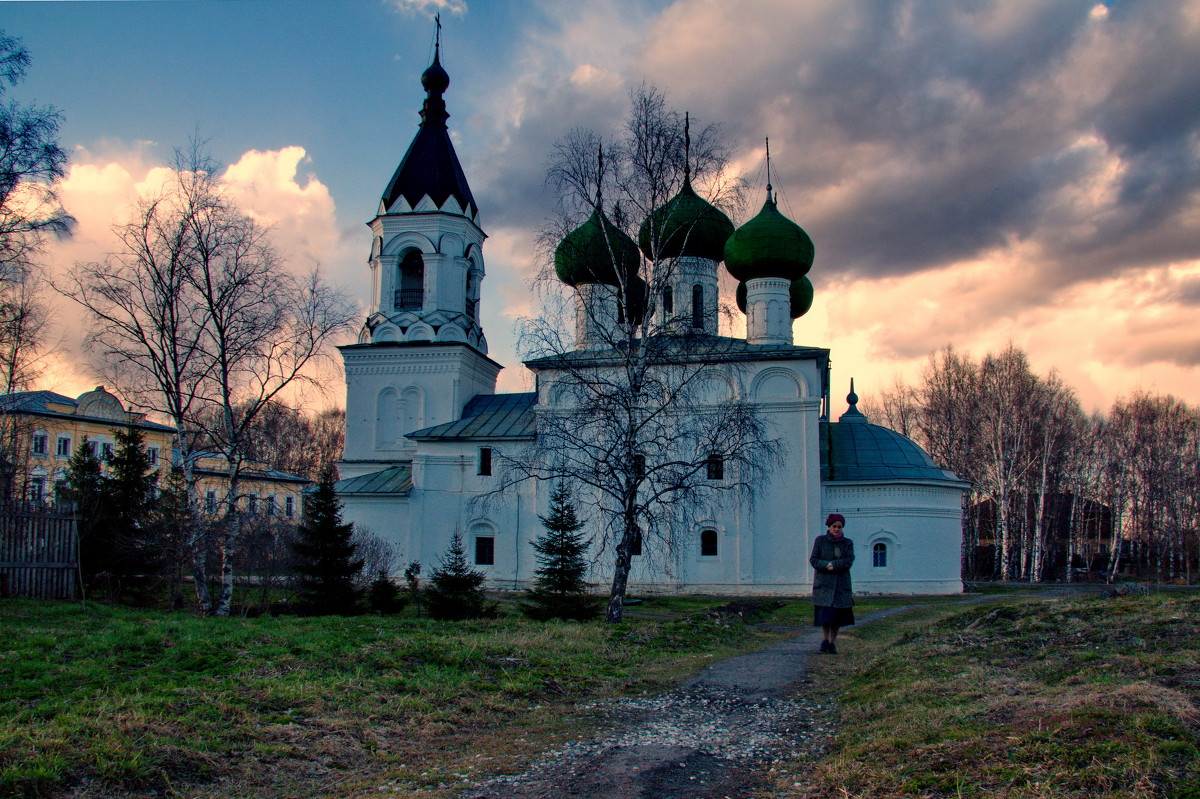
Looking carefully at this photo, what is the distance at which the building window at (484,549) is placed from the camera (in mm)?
26656

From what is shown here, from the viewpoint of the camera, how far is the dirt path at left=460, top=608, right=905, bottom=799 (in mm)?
4496

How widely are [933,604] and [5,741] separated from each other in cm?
2035

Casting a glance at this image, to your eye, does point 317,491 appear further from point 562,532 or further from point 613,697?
point 613,697

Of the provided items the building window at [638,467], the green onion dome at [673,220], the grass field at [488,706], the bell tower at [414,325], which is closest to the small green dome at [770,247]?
the green onion dome at [673,220]

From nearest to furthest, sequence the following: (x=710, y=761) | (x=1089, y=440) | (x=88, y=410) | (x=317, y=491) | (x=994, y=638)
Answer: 1. (x=710, y=761)
2. (x=994, y=638)
3. (x=317, y=491)
4. (x=1089, y=440)
5. (x=88, y=410)

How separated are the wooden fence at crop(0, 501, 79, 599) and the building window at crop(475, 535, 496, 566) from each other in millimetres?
13446

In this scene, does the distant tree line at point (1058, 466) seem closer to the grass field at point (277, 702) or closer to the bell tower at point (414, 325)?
the bell tower at point (414, 325)

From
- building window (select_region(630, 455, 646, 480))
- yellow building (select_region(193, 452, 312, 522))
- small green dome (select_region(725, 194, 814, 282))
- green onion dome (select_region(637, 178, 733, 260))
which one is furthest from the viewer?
small green dome (select_region(725, 194, 814, 282))

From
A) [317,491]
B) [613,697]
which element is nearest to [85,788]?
[613,697]

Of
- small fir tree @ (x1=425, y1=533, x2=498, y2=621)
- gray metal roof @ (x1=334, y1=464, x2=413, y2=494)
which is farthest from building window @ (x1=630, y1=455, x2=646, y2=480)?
gray metal roof @ (x1=334, y1=464, x2=413, y2=494)

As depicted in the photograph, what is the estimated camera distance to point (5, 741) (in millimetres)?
4359

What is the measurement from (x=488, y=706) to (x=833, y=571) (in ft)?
13.5

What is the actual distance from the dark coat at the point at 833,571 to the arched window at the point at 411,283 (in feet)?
76.2

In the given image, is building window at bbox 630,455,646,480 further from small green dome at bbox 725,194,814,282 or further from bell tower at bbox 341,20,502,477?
bell tower at bbox 341,20,502,477
